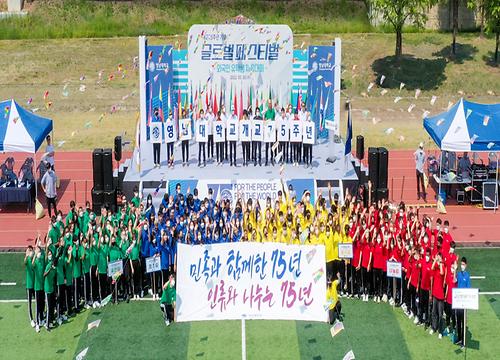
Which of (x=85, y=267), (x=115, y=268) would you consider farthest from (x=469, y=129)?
(x=85, y=267)

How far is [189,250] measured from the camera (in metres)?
16.9

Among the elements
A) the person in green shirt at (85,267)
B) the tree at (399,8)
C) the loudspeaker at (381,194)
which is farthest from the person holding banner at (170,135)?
the tree at (399,8)

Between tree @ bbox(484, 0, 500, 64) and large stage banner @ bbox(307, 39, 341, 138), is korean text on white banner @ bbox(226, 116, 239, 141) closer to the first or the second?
large stage banner @ bbox(307, 39, 341, 138)

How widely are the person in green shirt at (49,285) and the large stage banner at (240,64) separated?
1111cm

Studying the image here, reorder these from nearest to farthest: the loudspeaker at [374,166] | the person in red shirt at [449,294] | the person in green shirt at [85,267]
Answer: the person in red shirt at [449,294], the person in green shirt at [85,267], the loudspeaker at [374,166]

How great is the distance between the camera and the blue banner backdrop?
90.2ft

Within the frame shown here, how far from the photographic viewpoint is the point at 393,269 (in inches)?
676

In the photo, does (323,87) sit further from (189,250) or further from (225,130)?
(189,250)

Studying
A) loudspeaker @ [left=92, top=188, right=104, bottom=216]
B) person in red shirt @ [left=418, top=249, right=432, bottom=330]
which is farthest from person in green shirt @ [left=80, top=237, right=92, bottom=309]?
person in red shirt @ [left=418, top=249, right=432, bottom=330]

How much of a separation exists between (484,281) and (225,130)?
28.4 feet

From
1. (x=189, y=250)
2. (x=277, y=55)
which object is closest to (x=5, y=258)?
(x=189, y=250)

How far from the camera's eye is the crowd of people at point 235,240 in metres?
16.6

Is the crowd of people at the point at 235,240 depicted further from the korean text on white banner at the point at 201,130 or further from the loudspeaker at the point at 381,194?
the korean text on white banner at the point at 201,130

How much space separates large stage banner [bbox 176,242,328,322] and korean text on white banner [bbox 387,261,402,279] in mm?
1310
